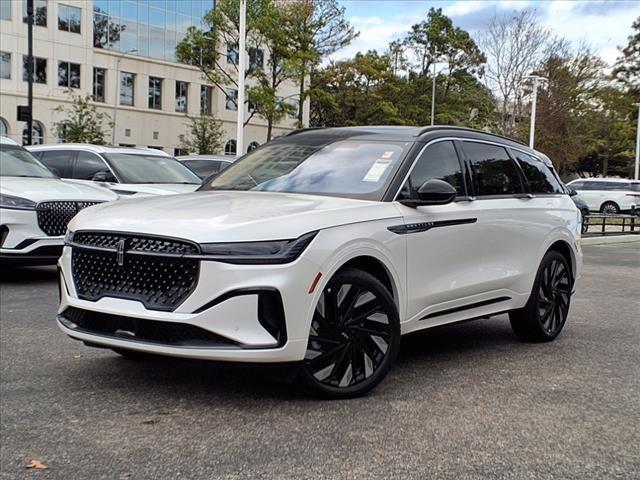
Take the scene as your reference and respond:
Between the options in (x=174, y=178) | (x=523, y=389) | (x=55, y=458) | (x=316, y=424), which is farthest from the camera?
(x=174, y=178)

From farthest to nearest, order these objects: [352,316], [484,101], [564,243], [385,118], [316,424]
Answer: [385,118] → [484,101] → [564,243] → [352,316] → [316,424]

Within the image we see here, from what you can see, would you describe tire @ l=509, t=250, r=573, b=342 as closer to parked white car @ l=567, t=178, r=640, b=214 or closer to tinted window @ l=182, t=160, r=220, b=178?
tinted window @ l=182, t=160, r=220, b=178

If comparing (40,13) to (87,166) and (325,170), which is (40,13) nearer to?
(87,166)

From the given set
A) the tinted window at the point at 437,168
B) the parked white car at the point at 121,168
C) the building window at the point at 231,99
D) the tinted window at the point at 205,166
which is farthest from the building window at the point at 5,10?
the tinted window at the point at 437,168

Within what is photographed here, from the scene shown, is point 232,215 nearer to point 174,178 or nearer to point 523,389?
point 523,389

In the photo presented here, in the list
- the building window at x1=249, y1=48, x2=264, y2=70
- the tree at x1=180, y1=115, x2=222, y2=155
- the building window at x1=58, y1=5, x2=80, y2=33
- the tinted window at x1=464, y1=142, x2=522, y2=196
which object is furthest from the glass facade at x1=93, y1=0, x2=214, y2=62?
the tinted window at x1=464, y1=142, x2=522, y2=196

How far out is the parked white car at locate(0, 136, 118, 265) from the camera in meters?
9.22

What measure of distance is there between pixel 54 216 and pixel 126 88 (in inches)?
1771

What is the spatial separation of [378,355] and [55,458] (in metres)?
1.96

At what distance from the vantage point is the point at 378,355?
15.8 feet

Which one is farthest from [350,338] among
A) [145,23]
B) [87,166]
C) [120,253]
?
[145,23]

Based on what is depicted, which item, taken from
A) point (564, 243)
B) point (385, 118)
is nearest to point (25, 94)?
point (385, 118)

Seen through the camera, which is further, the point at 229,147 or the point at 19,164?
the point at 229,147

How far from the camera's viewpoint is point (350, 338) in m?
4.65
